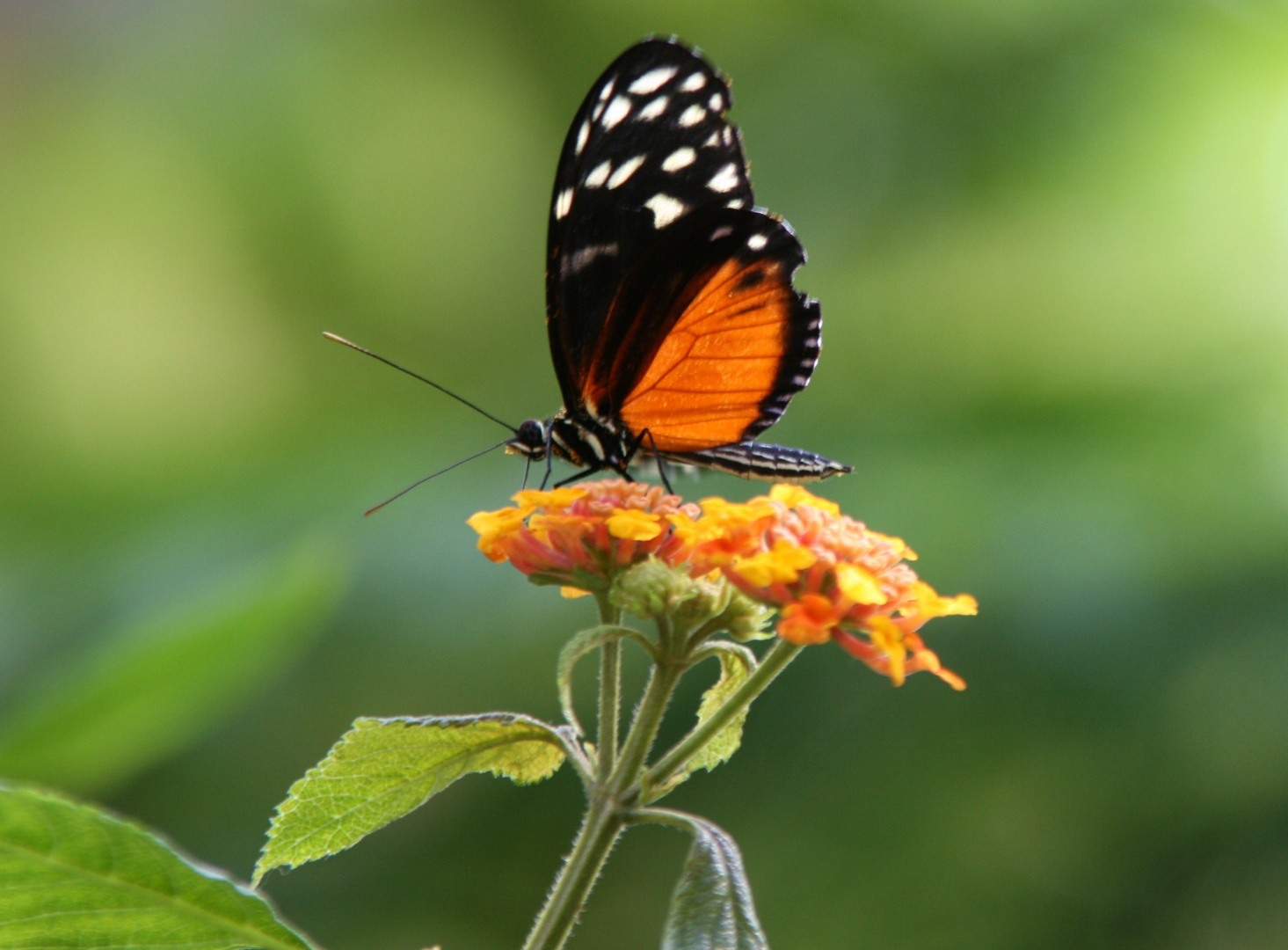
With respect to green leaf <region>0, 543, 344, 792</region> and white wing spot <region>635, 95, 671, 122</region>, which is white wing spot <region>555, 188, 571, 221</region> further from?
green leaf <region>0, 543, 344, 792</region>

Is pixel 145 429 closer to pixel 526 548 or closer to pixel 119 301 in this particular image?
pixel 119 301

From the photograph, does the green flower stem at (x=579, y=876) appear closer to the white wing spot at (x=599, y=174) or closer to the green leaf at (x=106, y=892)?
the green leaf at (x=106, y=892)

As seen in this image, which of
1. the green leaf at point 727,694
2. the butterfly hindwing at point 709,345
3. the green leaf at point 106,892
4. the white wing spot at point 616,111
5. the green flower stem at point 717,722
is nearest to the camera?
the green leaf at point 106,892

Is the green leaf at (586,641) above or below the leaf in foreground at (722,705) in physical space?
above

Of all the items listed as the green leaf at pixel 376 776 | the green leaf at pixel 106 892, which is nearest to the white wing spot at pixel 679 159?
the green leaf at pixel 376 776

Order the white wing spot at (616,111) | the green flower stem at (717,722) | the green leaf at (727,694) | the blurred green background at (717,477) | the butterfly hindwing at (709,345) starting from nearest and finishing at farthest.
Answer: the green flower stem at (717,722) < the green leaf at (727,694) < the white wing spot at (616,111) < the butterfly hindwing at (709,345) < the blurred green background at (717,477)

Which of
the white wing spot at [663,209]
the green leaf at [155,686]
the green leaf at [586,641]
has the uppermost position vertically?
the white wing spot at [663,209]

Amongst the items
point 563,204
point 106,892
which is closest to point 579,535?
point 106,892

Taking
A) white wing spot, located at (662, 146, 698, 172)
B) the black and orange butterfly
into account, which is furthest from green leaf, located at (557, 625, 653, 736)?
white wing spot, located at (662, 146, 698, 172)

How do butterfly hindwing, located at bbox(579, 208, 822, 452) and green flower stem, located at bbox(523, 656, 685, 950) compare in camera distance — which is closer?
green flower stem, located at bbox(523, 656, 685, 950)
